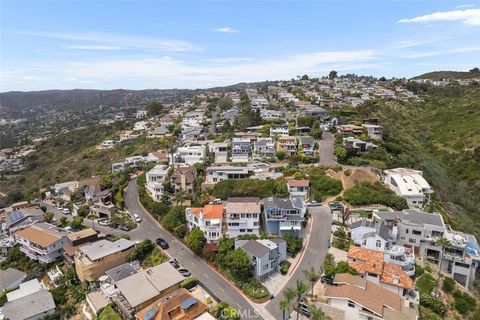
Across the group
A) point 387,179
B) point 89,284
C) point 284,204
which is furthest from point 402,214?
point 89,284

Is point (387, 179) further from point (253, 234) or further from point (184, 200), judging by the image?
point (184, 200)

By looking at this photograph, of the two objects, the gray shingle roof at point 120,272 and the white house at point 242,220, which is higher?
the white house at point 242,220

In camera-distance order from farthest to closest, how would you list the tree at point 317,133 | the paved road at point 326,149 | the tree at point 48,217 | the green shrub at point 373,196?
the tree at point 317,133 < the paved road at point 326,149 < the tree at point 48,217 < the green shrub at point 373,196

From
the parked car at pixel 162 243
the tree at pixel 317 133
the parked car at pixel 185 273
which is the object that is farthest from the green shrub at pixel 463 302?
the tree at pixel 317 133

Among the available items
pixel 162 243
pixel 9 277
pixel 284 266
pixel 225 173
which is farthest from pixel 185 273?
pixel 9 277

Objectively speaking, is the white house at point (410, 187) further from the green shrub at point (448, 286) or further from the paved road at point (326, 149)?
the green shrub at point (448, 286)

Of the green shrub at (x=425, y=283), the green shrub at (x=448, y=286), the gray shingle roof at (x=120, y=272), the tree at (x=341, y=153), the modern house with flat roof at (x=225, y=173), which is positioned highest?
the tree at (x=341, y=153)
